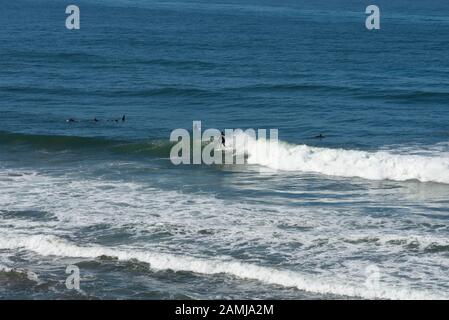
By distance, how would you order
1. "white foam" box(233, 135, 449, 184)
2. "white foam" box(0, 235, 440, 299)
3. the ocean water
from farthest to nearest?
"white foam" box(233, 135, 449, 184)
the ocean water
"white foam" box(0, 235, 440, 299)

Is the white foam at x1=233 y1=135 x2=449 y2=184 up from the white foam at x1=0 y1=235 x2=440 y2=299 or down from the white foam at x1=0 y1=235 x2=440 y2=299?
up

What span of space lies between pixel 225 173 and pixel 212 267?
1222 centimetres

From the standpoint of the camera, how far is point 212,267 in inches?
919

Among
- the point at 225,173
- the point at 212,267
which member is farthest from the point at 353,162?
the point at 212,267

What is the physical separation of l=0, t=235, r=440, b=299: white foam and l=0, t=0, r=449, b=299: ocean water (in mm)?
58

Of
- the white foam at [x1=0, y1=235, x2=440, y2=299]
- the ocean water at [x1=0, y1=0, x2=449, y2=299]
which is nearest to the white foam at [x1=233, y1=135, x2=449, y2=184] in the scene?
the ocean water at [x1=0, y1=0, x2=449, y2=299]

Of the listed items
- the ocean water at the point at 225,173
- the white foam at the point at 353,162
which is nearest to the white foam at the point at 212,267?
the ocean water at the point at 225,173

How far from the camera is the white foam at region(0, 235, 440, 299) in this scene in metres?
21.5

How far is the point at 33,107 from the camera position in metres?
48.2

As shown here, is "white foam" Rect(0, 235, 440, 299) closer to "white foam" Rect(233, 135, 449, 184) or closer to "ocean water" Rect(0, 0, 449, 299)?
"ocean water" Rect(0, 0, 449, 299)

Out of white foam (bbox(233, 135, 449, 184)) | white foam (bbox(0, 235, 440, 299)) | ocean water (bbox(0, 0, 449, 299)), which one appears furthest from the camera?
white foam (bbox(233, 135, 449, 184))

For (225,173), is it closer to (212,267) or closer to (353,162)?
(353,162)

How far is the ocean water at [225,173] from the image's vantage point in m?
23.1
